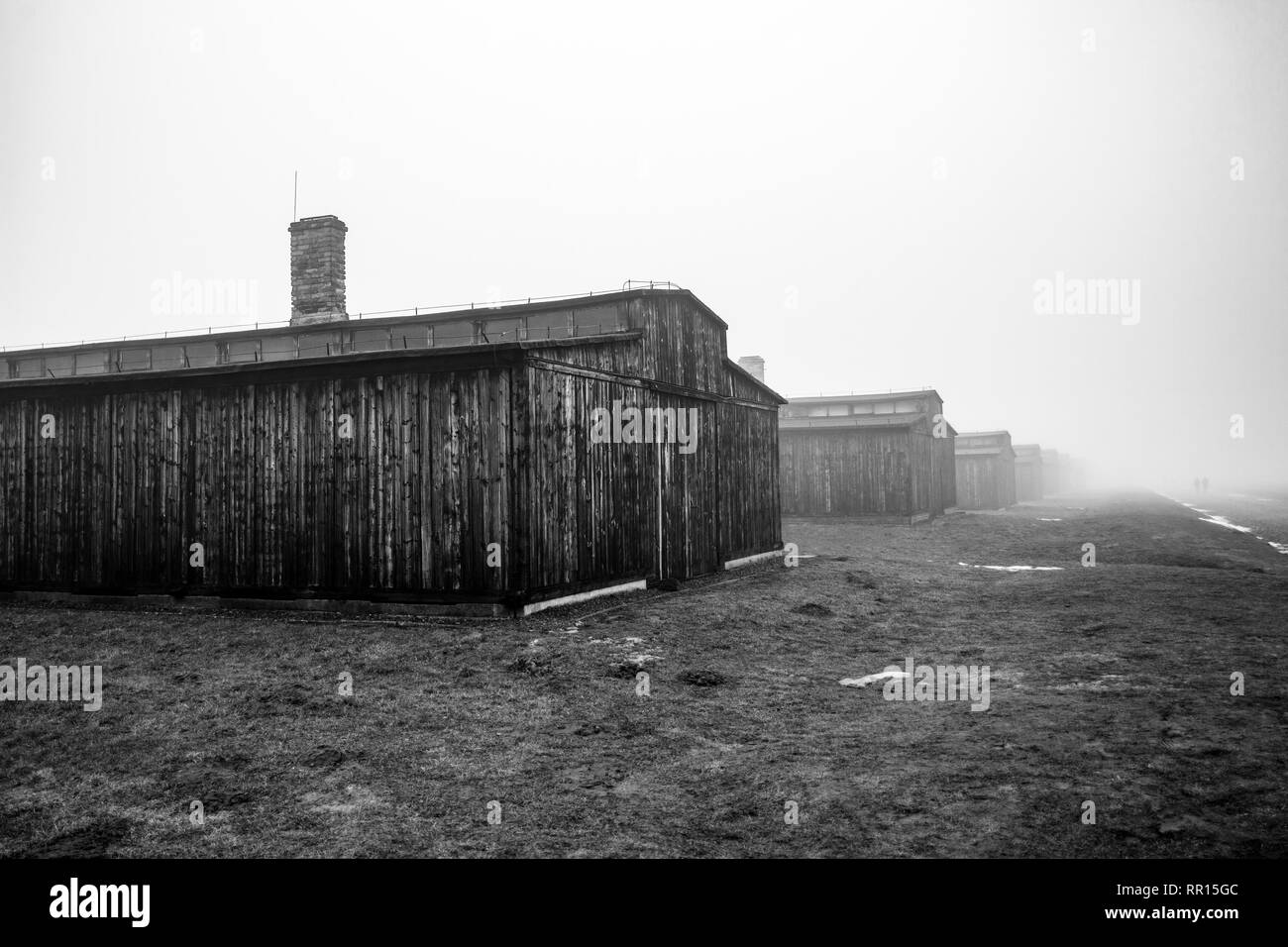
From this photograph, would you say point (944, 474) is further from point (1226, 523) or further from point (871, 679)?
point (871, 679)

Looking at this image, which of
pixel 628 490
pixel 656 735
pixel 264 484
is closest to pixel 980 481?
pixel 628 490

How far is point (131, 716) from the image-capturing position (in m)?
9.00

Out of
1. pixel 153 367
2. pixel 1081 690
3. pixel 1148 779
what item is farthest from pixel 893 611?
pixel 153 367

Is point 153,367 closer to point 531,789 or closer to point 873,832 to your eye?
point 531,789

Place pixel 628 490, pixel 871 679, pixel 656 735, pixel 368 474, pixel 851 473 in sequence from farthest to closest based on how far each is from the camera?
pixel 851 473
pixel 628 490
pixel 368 474
pixel 871 679
pixel 656 735

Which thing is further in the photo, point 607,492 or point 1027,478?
point 1027,478

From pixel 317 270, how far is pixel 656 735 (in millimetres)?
20507

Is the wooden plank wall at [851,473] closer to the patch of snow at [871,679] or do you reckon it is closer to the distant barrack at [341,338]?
the distant barrack at [341,338]

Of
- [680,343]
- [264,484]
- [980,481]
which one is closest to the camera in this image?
[264,484]

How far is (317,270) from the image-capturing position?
24.3 metres

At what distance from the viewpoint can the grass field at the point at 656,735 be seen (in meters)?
5.88

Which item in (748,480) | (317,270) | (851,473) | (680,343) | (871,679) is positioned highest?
(317,270)

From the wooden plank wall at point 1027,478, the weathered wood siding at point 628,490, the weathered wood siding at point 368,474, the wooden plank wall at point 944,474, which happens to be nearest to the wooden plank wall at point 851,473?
the wooden plank wall at point 944,474
